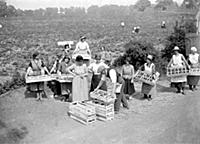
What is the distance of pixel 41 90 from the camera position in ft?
30.4

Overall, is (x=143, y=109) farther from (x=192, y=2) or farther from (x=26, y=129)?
(x=192, y=2)

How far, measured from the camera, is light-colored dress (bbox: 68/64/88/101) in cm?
847

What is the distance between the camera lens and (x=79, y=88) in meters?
8.56

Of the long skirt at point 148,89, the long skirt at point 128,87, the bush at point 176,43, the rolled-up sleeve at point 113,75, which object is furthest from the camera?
the bush at point 176,43

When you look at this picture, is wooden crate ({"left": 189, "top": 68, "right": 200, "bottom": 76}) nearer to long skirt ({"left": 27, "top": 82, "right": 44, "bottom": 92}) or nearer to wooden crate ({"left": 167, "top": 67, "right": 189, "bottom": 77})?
wooden crate ({"left": 167, "top": 67, "right": 189, "bottom": 77})

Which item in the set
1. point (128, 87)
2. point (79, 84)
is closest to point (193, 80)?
point (128, 87)

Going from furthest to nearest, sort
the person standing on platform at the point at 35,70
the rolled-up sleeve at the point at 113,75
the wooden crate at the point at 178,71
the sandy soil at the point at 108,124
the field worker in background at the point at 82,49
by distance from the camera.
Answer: the field worker in background at the point at 82,49 → the wooden crate at the point at 178,71 → the person standing on platform at the point at 35,70 → the rolled-up sleeve at the point at 113,75 → the sandy soil at the point at 108,124

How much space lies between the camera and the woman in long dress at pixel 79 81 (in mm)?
8461

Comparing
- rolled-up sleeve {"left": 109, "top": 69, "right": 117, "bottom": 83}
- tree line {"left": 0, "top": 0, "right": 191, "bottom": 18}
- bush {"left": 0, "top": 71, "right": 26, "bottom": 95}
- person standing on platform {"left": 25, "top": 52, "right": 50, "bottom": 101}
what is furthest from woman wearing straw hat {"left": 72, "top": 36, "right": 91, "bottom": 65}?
tree line {"left": 0, "top": 0, "right": 191, "bottom": 18}

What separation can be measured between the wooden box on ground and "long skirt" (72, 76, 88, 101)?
0.52 m

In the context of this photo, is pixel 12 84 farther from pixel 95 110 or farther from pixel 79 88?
pixel 95 110

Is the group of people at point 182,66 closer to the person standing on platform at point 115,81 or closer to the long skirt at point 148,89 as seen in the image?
the long skirt at point 148,89

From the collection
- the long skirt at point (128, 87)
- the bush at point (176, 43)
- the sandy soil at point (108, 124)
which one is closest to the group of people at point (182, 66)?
the sandy soil at point (108, 124)

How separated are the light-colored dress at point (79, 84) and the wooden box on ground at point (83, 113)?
53 centimetres
